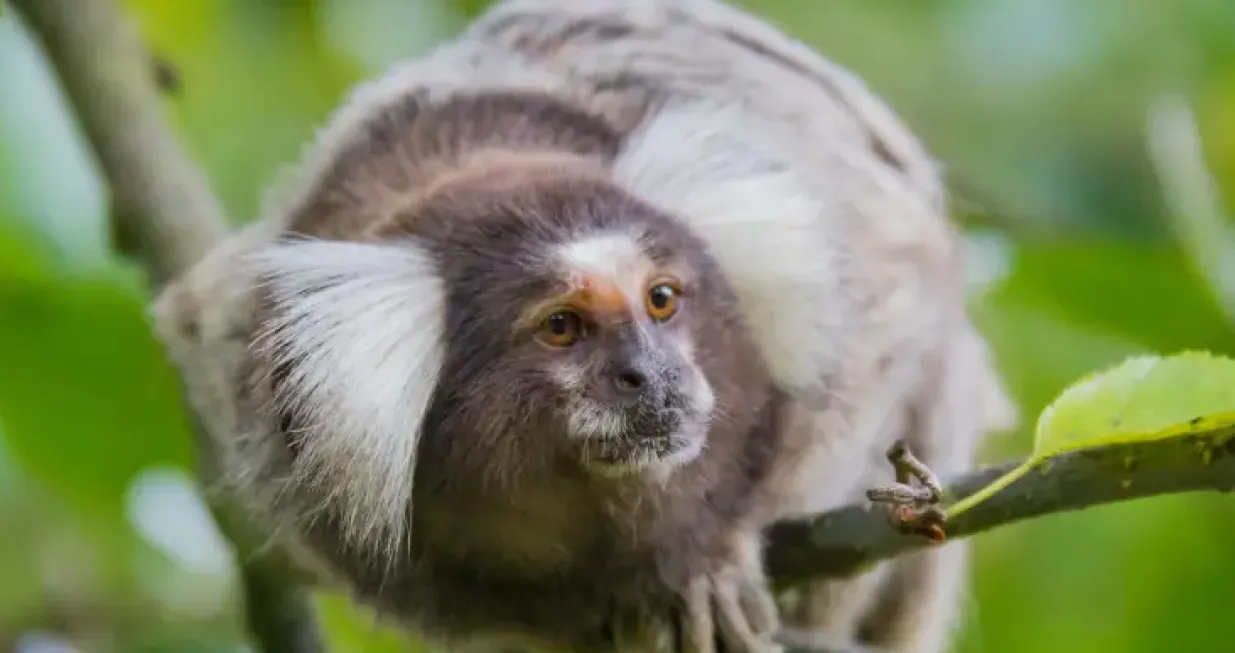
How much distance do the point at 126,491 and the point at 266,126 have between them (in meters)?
0.59

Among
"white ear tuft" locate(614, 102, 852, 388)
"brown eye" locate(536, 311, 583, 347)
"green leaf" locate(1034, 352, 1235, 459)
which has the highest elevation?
"white ear tuft" locate(614, 102, 852, 388)

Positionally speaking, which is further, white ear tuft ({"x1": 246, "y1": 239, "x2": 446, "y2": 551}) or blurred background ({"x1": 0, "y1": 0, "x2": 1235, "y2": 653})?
blurred background ({"x1": 0, "y1": 0, "x2": 1235, "y2": 653})

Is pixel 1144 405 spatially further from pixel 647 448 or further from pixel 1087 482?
pixel 647 448

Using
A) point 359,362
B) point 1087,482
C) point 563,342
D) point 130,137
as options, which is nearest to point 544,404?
point 563,342

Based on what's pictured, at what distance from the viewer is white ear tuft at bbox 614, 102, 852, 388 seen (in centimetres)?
151

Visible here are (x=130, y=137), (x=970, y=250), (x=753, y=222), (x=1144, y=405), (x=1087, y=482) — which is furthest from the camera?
(x=970, y=250)

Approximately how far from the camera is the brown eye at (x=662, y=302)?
1354 mm

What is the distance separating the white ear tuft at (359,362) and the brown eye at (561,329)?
12cm

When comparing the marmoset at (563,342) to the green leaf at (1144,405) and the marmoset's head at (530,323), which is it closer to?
the marmoset's head at (530,323)

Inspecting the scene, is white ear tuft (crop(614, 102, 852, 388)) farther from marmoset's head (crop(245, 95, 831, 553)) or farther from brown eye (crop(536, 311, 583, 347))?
brown eye (crop(536, 311, 583, 347))

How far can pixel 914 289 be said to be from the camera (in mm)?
1844

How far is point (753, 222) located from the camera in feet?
4.93

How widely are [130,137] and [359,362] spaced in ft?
1.99

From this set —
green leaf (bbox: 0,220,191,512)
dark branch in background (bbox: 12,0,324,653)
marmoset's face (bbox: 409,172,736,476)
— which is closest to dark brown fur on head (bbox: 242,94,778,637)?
marmoset's face (bbox: 409,172,736,476)
